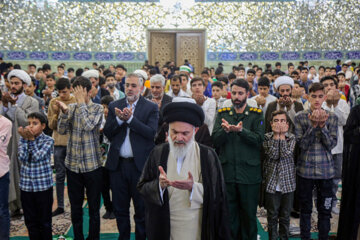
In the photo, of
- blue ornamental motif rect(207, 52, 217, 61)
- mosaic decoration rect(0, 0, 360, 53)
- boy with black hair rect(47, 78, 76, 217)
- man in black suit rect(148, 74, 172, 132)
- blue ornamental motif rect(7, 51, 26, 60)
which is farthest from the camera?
blue ornamental motif rect(207, 52, 217, 61)

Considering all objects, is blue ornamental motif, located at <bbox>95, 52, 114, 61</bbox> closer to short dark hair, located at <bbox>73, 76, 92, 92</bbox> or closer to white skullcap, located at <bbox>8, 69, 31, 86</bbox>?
white skullcap, located at <bbox>8, 69, 31, 86</bbox>

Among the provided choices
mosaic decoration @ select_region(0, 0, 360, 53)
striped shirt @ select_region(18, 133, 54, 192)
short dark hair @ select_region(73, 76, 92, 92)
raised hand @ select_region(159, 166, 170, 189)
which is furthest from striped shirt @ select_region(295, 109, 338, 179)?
mosaic decoration @ select_region(0, 0, 360, 53)

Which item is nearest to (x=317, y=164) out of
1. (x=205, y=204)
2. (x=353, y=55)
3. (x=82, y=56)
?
(x=205, y=204)

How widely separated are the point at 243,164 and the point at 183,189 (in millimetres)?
1027

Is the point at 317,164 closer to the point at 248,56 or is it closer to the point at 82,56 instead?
the point at 248,56

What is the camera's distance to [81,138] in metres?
2.73

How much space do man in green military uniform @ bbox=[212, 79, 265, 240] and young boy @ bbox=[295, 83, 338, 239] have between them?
17.6 inches

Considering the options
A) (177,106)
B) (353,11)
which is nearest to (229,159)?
(177,106)

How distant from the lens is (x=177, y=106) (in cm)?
176

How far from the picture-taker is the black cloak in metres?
1.76

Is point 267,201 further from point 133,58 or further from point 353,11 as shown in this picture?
point 353,11

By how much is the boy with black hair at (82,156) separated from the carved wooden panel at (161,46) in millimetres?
9558

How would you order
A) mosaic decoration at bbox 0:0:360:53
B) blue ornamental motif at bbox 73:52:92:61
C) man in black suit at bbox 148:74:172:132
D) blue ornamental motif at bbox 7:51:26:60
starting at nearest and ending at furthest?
man in black suit at bbox 148:74:172:132 → mosaic decoration at bbox 0:0:360:53 → blue ornamental motif at bbox 7:51:26:60 → blue ornamental motif at bbox 73:52:92:61

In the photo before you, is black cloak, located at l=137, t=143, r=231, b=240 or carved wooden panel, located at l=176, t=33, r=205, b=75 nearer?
black cloak, located at l=137, t=143, r=231, b=240
